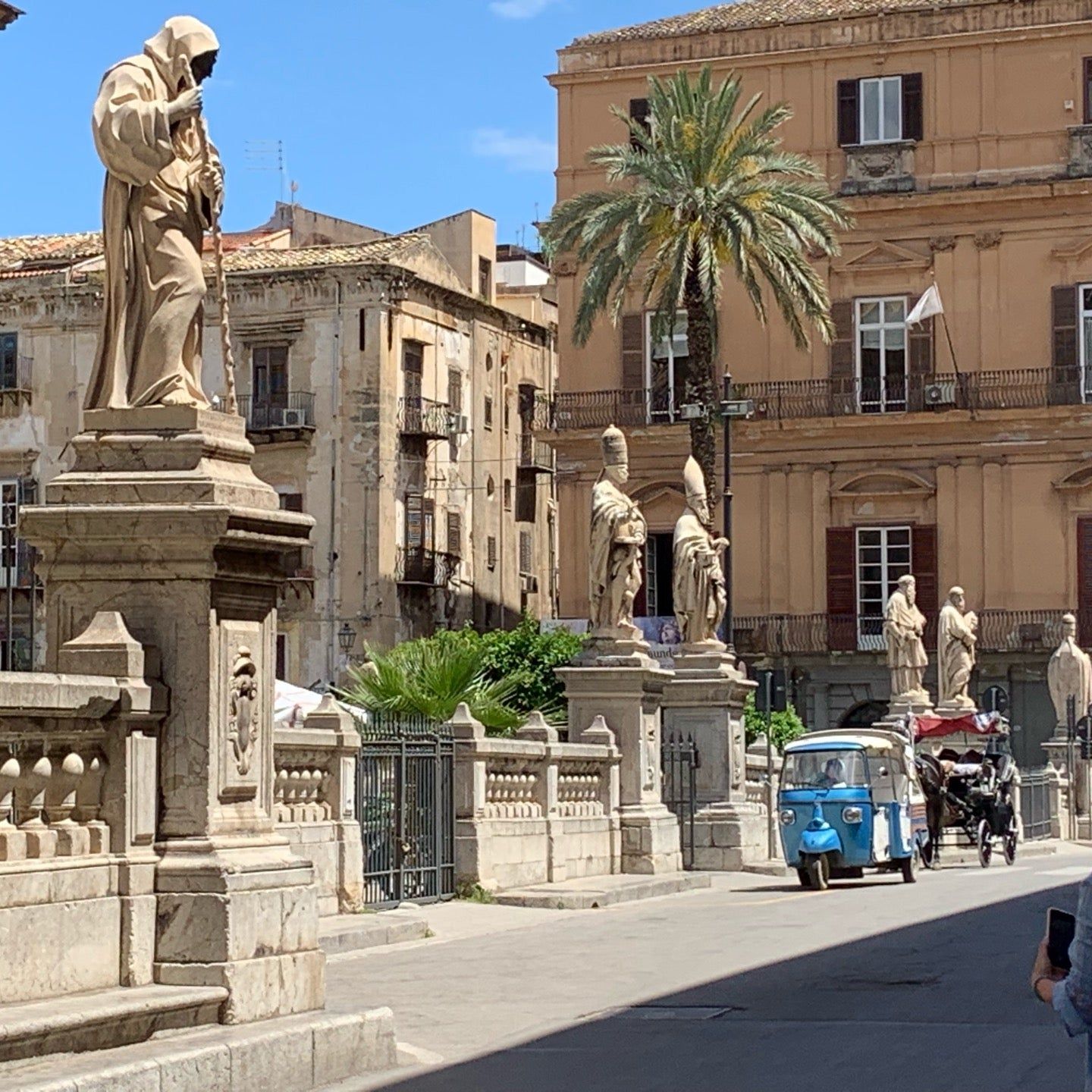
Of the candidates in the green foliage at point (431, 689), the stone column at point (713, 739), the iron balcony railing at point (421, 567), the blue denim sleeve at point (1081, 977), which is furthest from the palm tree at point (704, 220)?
the blue denim sleeve at point (1081, 977)

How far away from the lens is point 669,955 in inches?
674

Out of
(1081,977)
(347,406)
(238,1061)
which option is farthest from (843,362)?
(1081,977)

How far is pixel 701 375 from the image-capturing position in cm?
4378

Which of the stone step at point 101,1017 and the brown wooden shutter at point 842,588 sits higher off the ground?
the brown wooden shutter at point 842,588

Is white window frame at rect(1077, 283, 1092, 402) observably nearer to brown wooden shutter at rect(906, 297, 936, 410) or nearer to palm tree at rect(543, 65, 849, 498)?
brown wooden shutter at rect(906, 297, 936, 410)

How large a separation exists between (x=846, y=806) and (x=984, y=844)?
5.71m

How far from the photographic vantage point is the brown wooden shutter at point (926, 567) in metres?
52.2

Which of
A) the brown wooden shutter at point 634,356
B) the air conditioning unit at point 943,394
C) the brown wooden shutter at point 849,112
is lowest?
the air conditioning unit at point 943,394

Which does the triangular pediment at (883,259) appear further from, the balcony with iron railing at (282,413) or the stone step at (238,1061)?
the stone step at (238,1061)

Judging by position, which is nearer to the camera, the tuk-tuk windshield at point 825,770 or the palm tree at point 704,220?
the tuk-tuk windshield at point 825,770

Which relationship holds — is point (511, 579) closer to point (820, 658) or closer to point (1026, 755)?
point (820, 658)

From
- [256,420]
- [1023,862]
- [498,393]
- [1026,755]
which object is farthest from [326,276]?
[1023,862]

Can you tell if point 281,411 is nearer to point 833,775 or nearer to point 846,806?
point 833,775

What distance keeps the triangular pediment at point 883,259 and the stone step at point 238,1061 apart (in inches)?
1700
